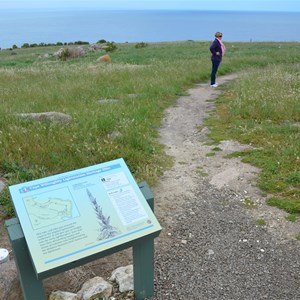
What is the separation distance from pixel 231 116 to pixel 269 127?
1.50 metres

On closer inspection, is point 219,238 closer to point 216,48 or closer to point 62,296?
point 62,296

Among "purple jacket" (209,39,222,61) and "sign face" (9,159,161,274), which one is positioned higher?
"purple jacket" (209,39,222,61)

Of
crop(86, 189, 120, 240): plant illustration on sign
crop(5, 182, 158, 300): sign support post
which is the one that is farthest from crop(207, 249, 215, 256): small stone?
crop(86, 189, 120, 240): plant illustration on sign

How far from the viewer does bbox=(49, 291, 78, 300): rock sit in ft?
11.6

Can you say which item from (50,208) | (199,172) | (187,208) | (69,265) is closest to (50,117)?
(199,172)

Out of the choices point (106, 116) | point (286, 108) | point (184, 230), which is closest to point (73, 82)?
point (106, 116)

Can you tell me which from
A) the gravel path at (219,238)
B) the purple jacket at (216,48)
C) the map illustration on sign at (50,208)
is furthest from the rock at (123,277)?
the purple jacket at (216,48)

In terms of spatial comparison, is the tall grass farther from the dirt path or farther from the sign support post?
the sign support post

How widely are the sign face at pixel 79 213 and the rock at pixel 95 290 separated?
928 mm

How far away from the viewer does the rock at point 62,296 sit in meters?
3.54

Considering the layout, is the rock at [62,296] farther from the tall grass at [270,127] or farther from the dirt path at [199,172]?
the tall grass at [270,127]

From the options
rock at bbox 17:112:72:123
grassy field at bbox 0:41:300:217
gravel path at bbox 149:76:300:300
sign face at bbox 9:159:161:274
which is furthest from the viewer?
rock at bbox 17:112:72:123

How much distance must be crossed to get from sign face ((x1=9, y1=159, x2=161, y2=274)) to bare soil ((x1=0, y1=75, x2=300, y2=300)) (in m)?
1.21

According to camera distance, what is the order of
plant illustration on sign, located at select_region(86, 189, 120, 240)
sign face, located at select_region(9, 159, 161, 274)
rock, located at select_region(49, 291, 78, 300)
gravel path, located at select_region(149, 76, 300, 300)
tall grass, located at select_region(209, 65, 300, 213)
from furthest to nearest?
tall grass, located at select_region(209, 65, 300, 213) → gravel path, located at select_region(149, 76, 300, 300) → rock, located at select_region(49, 291, 78, 300) → plant illustration on sign, located at select_region(86, 189, 120, 240) → sign face, located at select_region(9, 159, 161, 274)
